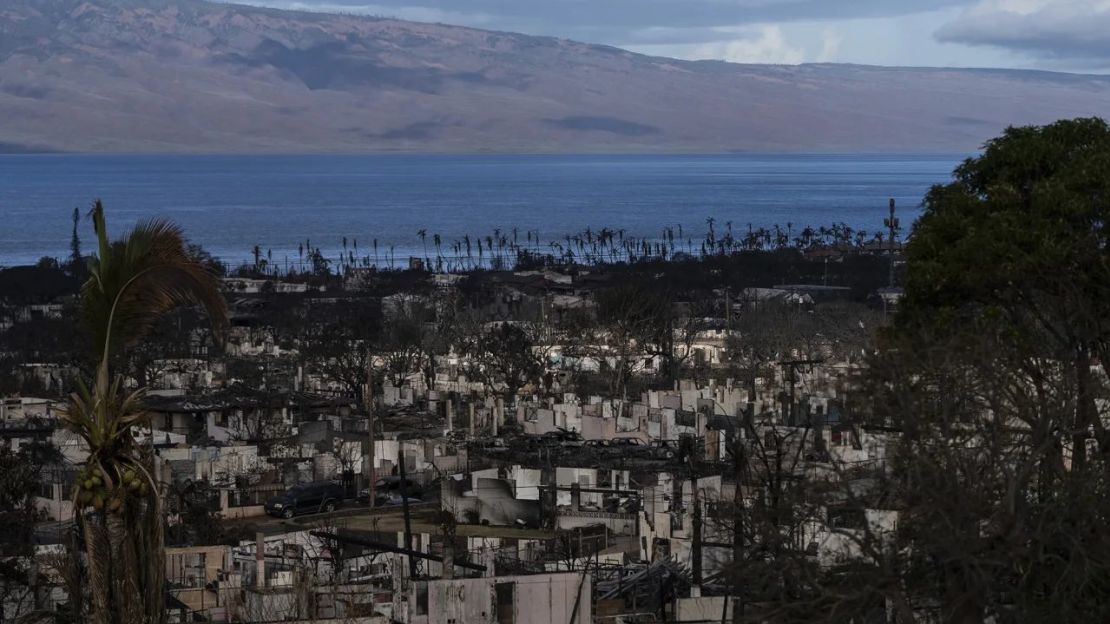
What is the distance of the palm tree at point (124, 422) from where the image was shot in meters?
9.45

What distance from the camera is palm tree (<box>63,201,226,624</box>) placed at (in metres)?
9.45

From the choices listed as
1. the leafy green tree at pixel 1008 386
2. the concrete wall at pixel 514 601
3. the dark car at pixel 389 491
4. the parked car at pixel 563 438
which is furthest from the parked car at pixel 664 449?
the concrete wall at pixel 514 601

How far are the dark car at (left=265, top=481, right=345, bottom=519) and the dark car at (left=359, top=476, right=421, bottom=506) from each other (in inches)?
20.3

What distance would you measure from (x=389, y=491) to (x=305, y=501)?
6.13 ft

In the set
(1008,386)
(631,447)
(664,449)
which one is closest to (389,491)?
(631,447)

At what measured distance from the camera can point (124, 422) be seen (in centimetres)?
948

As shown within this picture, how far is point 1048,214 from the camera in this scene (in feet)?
51.3

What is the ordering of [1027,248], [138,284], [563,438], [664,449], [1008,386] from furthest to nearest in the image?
[563,438], [664,449], [1027,248], [1008,386], [138,284]

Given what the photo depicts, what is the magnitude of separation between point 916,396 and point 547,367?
2851 centimetres

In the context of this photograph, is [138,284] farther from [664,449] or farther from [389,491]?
[664,449]

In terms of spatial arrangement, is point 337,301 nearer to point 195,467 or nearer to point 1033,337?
point 195,467

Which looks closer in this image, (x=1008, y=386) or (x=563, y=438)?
(x=1008, y=386)

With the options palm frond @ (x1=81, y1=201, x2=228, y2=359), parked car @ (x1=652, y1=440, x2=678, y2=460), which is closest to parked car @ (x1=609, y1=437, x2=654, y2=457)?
parked car @ (x1=652, y1=440, x2=678, y2=460)

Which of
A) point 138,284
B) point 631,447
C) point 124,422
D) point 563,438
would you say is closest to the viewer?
point 124,422
